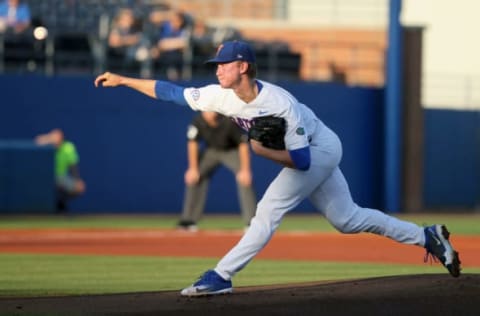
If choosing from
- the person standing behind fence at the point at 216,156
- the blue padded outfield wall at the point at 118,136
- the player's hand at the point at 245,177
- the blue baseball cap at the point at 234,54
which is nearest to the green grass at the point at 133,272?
the blue baseball cap at the point at 234,54

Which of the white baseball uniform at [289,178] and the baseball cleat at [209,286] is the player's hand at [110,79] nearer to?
the white baseball uniform at [289,178]

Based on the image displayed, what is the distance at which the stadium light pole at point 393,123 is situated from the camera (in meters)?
25.7

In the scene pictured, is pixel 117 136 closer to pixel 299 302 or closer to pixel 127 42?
pixel 127 42

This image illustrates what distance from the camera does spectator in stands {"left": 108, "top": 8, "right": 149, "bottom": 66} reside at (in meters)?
24.2

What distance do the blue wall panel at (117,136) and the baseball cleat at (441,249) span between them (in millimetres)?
15534

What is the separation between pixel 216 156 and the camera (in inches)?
681

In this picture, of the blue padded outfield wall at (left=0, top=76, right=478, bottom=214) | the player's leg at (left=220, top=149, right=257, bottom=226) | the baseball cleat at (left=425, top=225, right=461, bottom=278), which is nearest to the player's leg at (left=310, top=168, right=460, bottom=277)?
the baseball cleat at (left=425, top=225, right=461, bottom=278)

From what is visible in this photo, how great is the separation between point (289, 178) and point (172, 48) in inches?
660

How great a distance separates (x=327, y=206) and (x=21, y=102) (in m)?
16.1

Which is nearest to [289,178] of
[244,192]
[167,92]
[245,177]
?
[167,92]

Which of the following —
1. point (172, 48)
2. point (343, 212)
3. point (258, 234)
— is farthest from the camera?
point (172, 48)

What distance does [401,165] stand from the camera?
26.2m

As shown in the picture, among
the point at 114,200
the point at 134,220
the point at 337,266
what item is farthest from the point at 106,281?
the point at 114,200

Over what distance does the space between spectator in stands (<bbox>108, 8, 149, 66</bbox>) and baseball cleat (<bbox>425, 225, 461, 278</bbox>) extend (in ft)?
51.9
